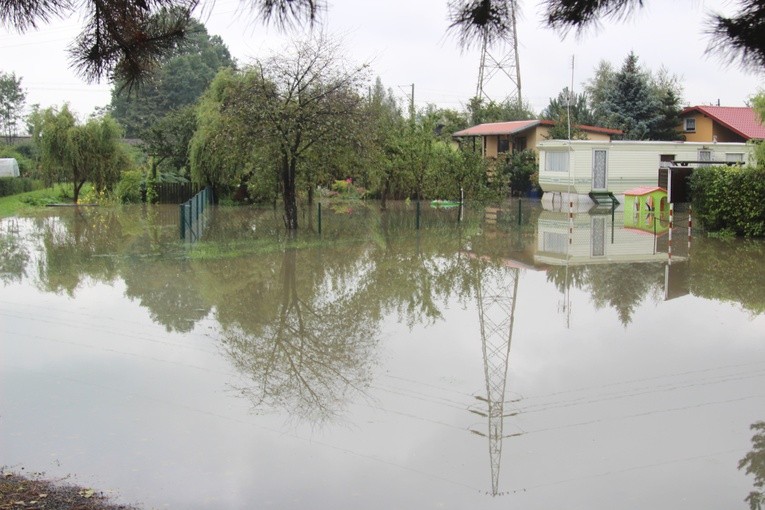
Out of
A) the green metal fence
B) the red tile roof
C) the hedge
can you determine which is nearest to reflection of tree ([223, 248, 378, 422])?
the green metal fence

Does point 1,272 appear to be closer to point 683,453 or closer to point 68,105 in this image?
point 683,453

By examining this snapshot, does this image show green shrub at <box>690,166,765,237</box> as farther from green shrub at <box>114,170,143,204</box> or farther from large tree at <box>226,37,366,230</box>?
green shrub at <box>114,170,143,204</box>

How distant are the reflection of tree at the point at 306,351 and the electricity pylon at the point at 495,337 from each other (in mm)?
1332

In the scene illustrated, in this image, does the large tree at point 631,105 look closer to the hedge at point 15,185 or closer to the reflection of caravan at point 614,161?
the reflection of caravan at point 614,161

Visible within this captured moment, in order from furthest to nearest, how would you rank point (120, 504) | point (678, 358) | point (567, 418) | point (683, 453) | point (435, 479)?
point (678, 358) < point (567, 418) < point (683, 453) < point (435, 479) < point (120, 504)

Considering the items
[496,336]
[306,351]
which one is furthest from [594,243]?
[306,351]

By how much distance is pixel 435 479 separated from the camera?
19.9 feet

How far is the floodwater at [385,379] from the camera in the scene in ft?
19.9

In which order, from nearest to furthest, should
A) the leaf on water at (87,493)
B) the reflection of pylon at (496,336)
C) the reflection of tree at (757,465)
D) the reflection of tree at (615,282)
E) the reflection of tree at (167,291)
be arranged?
the leaf on water at (87,493)
the reflection of tree at (757,465)
the reflection of pylon at (496,336)
the reflection of tree at (167,291)
the reflection of tree at (615,282)

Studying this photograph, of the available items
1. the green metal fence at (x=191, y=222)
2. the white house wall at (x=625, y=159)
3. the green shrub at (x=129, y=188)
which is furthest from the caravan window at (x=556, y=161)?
the green shrub at (x=129, y=188)

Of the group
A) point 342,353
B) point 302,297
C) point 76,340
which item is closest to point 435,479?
point 342,353

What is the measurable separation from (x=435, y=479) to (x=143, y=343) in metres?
5.39

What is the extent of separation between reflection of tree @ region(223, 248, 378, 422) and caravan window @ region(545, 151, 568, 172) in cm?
2287

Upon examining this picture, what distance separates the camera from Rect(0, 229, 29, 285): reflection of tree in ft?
51.3
